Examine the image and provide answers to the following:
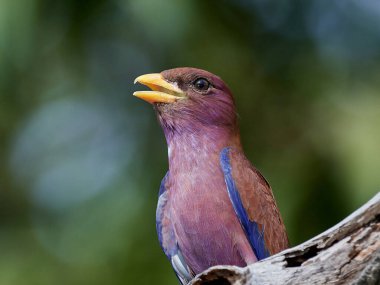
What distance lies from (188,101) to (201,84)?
0.15 m

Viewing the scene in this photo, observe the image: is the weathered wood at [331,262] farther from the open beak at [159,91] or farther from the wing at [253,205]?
the open beak at [159,91]

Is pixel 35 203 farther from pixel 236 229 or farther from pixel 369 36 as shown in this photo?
pixel 236 229

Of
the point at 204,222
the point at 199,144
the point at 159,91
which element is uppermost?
the point at 159,91

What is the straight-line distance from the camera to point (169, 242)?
5.96 metres

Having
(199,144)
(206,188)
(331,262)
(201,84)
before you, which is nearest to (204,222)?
(206,188)

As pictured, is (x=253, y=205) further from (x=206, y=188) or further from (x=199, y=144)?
(x=199, y=144)

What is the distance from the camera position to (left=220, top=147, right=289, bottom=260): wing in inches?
224

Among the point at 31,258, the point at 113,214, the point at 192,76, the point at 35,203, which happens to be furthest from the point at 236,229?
the point at 35,203

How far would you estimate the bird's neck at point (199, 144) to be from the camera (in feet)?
19.4

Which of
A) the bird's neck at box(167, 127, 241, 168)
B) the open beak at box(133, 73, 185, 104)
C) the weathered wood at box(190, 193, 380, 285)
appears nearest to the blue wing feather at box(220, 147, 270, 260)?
the bird's neck at box(167, 127, 241, 168)

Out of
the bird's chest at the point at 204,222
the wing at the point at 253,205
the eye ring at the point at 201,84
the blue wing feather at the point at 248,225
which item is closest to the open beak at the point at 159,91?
the eye ring at the point at 201,84

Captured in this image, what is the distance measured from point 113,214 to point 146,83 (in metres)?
2.90

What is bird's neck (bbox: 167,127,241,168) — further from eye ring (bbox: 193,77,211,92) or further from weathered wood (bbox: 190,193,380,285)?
weathered wood (bbox: 190,193,380,285)

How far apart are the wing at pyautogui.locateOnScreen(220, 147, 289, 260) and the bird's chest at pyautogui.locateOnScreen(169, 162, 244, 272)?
0.19 feet
